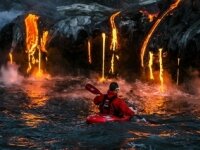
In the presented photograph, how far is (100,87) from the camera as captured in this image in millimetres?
27000

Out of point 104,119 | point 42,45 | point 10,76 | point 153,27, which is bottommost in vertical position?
point 104,119

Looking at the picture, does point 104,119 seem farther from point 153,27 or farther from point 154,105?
point 153,27

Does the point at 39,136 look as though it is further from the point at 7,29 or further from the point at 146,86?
the point at 7,29

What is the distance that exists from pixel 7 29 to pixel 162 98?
14.2 m

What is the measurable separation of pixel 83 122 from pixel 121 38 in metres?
13.0

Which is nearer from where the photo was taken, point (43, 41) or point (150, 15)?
point (150, 15)

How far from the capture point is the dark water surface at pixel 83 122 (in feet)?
46.4

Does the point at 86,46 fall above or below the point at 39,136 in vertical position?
above

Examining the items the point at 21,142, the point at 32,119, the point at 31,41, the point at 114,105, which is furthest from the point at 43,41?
the point at 21,142

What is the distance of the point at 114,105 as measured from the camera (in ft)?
51.3

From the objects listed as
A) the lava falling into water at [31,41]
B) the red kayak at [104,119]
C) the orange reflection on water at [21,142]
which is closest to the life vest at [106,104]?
the red kayak at [104,119]

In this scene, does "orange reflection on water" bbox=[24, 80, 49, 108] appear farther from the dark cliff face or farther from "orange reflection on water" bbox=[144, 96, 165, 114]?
"orange reflection on water" bbox=[144, 96, 165, 114]

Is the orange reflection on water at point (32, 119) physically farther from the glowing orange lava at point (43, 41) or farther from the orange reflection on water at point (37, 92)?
the glowing orange lava at point (43, 41)

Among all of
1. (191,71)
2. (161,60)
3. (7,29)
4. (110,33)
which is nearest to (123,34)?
(110,33)
